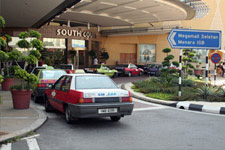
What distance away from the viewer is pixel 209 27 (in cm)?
4253

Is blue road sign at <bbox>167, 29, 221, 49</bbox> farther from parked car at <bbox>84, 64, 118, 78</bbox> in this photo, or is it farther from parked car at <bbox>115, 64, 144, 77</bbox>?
parked car at <bbox>115, 64, 144, 77</bbox>

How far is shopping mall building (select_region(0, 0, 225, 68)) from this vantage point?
20984 millimetres

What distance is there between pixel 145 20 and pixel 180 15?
567 cm

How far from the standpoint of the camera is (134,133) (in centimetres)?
626

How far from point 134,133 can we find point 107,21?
30.7 m

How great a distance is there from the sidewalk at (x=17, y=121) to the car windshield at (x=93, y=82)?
1.49m

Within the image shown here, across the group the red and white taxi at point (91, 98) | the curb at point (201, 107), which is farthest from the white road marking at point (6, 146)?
the curb at point (201, 107)

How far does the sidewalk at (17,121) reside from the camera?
5.98 m

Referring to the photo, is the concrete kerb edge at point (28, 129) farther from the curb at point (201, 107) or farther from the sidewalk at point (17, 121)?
the curb at point (201, 107)

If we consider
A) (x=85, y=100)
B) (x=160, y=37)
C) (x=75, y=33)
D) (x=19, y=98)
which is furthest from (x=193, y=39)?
(x=160, y=37)

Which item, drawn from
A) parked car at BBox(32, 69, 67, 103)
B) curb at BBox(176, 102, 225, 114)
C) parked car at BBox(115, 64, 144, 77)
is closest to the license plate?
curb at BBox(176, 102, 225, 114)

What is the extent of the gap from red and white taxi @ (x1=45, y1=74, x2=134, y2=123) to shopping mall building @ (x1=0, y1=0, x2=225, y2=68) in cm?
1056

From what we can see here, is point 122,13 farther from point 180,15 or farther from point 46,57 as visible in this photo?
point 46,57

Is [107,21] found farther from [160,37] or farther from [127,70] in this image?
[160,37]
